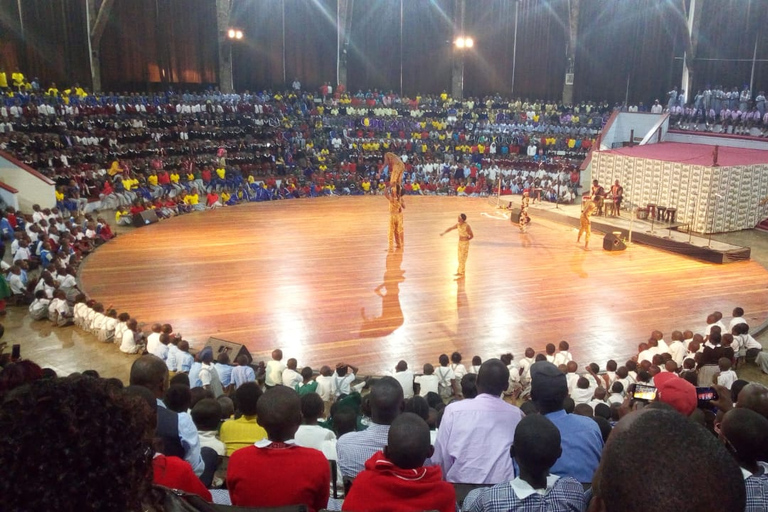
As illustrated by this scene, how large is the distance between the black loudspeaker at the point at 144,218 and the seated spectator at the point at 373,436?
13.5m

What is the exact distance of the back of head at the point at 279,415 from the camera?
298 cm

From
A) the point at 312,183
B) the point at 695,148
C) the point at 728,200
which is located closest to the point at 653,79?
the point at 695,148

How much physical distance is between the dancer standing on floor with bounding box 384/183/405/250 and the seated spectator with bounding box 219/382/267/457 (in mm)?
8800

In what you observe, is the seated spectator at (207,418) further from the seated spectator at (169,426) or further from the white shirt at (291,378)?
the white shirt at (291,378)

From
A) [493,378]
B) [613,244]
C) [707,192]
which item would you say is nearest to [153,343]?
[493,378]

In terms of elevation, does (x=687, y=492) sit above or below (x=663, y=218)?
above

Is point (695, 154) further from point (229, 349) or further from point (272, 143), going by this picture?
point (229, 349)

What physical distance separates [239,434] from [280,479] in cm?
132

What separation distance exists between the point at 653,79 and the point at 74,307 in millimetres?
24072

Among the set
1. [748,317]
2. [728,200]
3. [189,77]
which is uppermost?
[189,77]

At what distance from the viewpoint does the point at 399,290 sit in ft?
35.5

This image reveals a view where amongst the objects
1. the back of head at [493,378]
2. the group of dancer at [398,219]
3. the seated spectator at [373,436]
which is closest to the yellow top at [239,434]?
the seated spectator at [373,436]

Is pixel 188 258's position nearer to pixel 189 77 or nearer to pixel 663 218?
pixel 663 218

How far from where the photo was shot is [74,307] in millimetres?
9023
